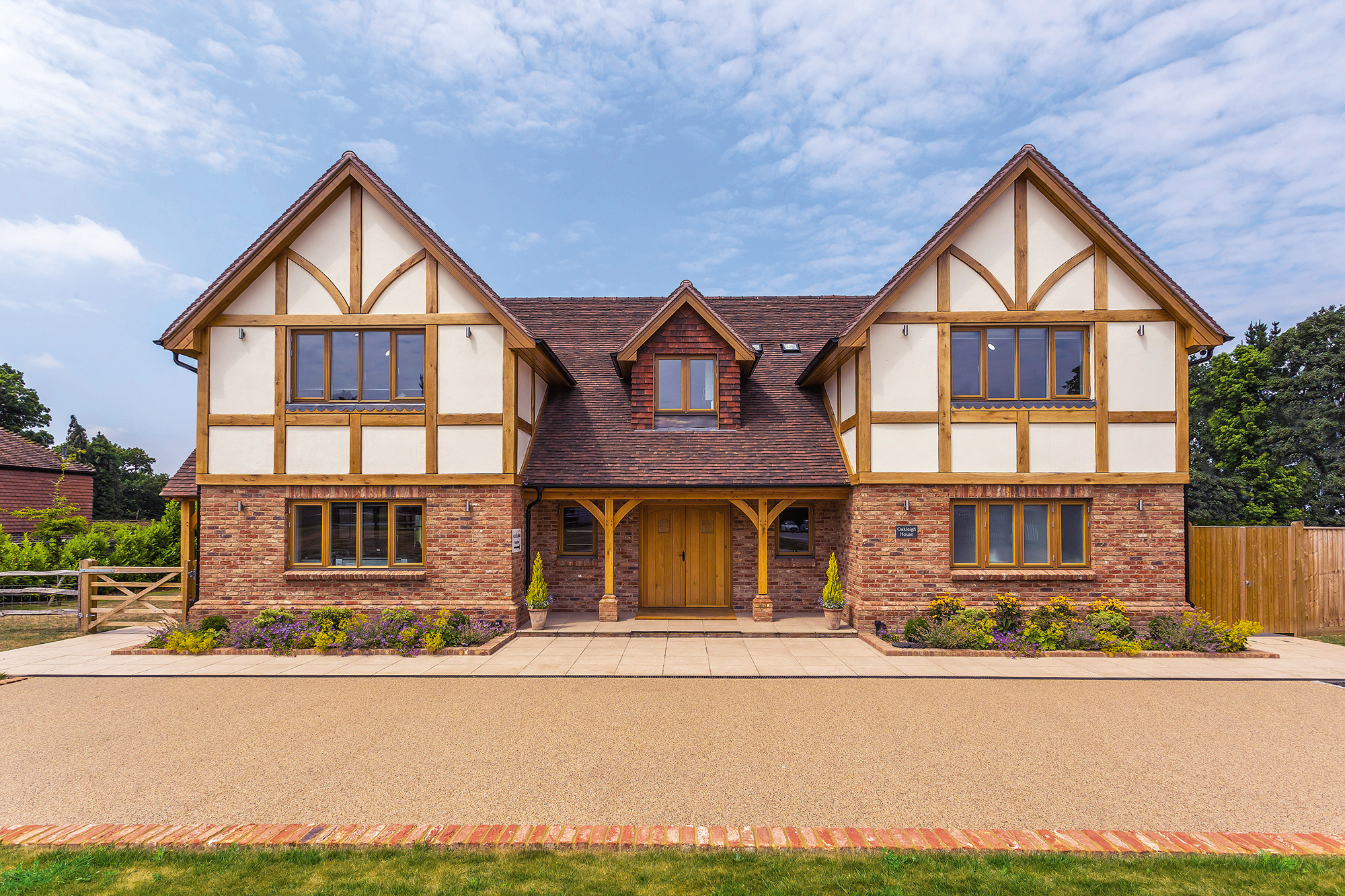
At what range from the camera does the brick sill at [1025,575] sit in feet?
39.8

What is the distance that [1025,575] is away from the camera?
12.1 m

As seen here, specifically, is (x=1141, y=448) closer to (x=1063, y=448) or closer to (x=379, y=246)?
(x=1063, y=448)

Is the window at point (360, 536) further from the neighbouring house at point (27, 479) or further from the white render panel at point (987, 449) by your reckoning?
the neighbouring house at point (27, 479)

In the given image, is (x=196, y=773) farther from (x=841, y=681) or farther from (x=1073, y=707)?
(x=1073, y=707)

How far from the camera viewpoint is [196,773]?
6.04m

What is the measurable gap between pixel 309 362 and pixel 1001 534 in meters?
14.3

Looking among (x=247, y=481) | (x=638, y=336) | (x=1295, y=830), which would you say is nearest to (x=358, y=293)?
(x=247, y=481)

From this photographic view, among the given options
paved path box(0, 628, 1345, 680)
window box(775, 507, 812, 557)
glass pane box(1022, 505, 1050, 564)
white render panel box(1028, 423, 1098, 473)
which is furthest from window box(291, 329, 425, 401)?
glass pane box(1022, 505, 1050, 564)

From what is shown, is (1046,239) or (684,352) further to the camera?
(684,352)

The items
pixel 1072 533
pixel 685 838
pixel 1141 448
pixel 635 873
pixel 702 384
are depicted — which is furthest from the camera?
pixel 702 384

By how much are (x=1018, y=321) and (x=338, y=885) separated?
43.7 feet

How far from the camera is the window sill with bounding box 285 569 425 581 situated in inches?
484

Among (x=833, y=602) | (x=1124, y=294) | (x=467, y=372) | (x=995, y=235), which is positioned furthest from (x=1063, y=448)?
(x=467, y=372)

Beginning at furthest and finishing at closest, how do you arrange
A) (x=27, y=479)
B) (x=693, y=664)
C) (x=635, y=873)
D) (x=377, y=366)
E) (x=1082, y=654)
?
(x=27, y=479), (x=377, y=366), (x=1082, y=654), (x=693, y=664), (x=635, y=873)
